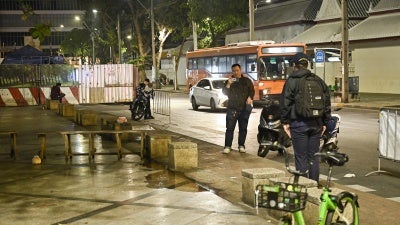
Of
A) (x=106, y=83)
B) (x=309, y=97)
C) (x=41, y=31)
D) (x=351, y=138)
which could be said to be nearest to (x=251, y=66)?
(x=106, y=83)

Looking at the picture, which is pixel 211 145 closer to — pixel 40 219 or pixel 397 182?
pixel 397 182

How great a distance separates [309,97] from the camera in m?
7.29

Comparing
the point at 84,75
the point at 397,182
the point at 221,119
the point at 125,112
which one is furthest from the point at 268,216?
the point at 84,75

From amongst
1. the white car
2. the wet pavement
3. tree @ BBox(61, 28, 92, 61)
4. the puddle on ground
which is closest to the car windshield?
the white car

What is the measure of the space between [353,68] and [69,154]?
28183 mm

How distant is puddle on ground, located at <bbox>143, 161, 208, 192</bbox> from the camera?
30.3 feet

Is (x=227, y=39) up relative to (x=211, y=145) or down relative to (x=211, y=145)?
up

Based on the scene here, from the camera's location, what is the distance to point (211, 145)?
1418cm

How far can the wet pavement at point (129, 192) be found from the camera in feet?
24.3

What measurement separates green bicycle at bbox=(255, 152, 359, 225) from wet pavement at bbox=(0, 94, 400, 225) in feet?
4.17

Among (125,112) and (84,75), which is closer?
(125,112)

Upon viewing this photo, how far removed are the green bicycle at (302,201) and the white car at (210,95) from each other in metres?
19.4

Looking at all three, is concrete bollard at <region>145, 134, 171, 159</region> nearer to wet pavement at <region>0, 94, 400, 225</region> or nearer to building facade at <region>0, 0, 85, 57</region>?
wet pavement at <region>0, 94, 400, 225</region>

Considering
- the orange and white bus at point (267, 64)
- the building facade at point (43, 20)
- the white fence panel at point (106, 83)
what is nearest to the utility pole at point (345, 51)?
the orange and white bus at point (267, 64)
